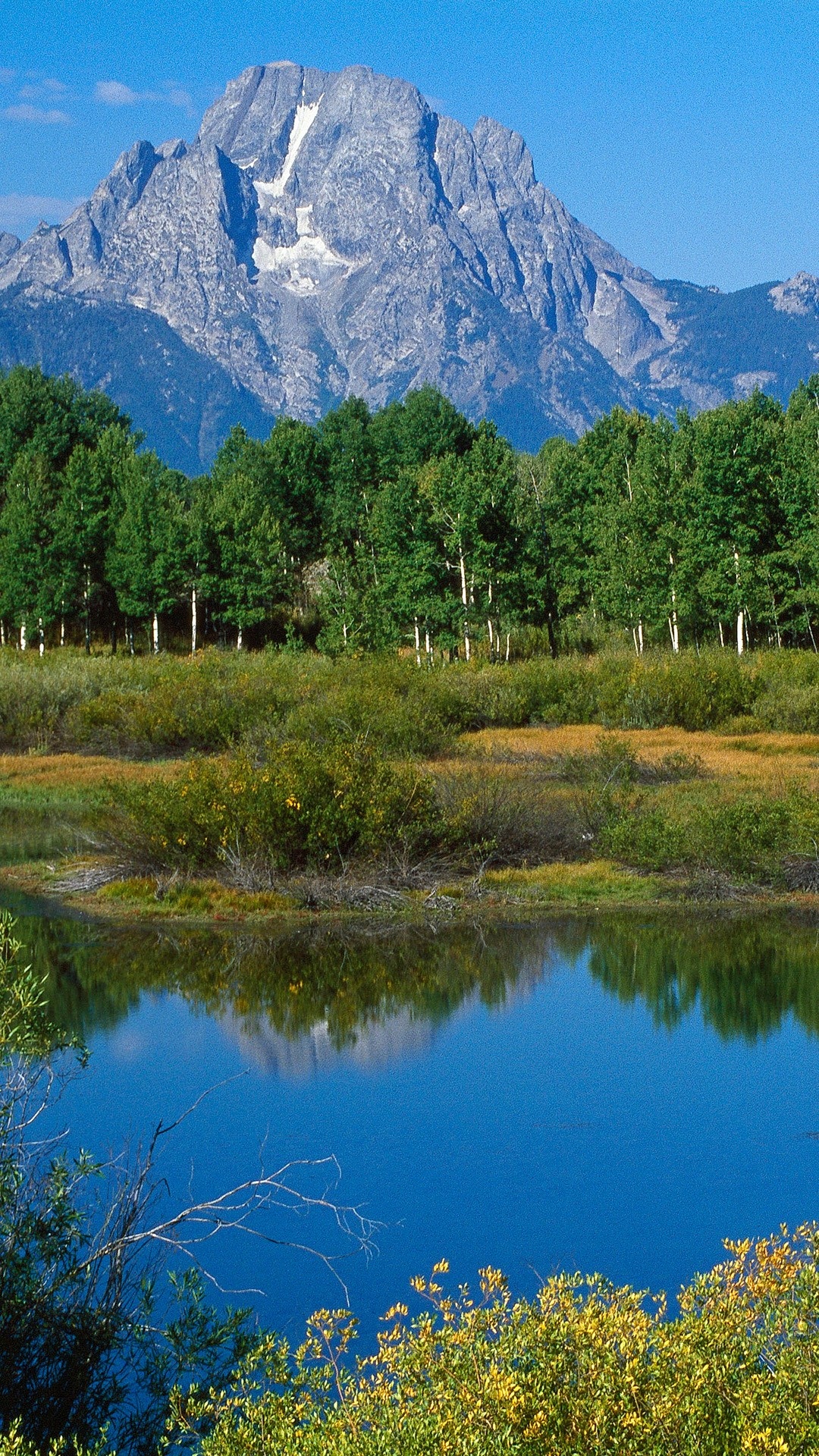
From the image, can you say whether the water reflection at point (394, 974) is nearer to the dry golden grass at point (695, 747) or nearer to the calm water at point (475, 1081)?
the calm water at point (475, 1081)

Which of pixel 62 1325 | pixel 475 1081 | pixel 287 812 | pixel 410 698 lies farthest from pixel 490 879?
pixel 410 698

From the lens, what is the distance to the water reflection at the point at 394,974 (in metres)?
14.3

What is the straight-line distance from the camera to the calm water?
9273 millimetres

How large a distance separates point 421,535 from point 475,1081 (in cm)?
4545

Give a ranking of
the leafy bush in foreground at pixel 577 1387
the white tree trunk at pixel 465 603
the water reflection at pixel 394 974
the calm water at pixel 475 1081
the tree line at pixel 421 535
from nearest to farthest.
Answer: the leafy bush in foreground at pixel 577 1387 → the calm water at pixel 475 1081 → the water reflection at pixel 394 974 → the tree line at pixel 421 535 → the white tree trunk at pixel 465 603

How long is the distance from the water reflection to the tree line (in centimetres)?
3246

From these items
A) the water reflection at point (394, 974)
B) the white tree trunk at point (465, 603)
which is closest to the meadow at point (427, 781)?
the water reflection at point (394, 974)

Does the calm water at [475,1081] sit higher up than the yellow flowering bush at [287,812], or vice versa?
the yellow flowering bush at [287,812]

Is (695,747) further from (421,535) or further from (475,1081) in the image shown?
(421,535)

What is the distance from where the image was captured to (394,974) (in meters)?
16.1

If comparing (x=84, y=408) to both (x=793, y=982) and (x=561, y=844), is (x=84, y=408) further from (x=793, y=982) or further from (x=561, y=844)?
(x=793, y=982)

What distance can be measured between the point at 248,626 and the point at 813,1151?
53.3 metres

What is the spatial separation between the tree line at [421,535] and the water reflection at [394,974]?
32.5 meters

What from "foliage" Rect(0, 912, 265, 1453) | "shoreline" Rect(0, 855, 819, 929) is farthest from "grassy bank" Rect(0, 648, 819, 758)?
"foliage" Rect(0, 912, 265, 1453)
